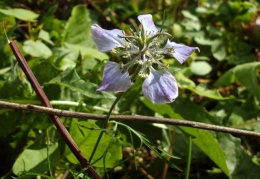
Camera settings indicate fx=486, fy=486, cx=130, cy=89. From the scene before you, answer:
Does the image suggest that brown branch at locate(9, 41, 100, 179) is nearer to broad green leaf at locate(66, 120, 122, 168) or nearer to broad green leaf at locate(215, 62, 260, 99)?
broad green leaf at locate(66, 120, 122, 168)

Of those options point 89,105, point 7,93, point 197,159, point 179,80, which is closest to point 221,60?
point 179,80

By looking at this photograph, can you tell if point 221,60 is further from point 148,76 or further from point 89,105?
point 148,76

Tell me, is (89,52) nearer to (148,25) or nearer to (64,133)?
(148,25)

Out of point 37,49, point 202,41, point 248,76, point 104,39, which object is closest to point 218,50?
point 202,41

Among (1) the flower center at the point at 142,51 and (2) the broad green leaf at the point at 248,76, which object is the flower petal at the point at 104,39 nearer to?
(1) the flower center at the point at 142,51

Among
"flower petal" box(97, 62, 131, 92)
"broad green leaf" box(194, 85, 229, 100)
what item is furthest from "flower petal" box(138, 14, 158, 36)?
"broad green leaf" box(194, 85, 229, 100)
